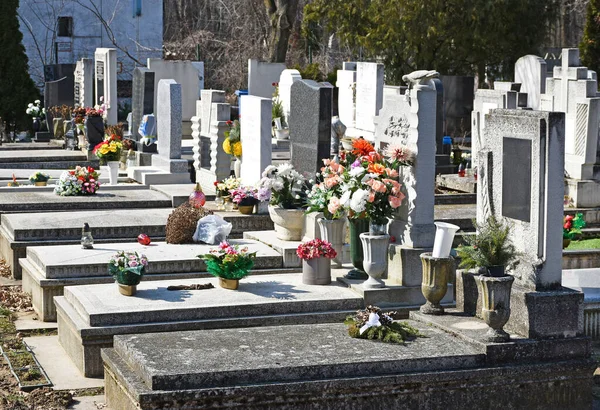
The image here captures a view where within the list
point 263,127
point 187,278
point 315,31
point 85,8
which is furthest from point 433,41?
point 187,278

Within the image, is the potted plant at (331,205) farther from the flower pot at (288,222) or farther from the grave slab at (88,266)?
the grave slab at (88,266)

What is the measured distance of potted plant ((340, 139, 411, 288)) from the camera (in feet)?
33.6

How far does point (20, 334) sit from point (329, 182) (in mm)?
3371

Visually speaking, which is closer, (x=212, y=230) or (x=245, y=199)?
(x=212, y=230)

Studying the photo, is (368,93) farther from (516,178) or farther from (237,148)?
(516,178)

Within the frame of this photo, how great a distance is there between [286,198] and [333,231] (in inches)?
44.9

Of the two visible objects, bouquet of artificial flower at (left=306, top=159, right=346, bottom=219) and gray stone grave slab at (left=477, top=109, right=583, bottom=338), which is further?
bouquet of artificial flower at (left=306, top=159, right=346, bottom=219)

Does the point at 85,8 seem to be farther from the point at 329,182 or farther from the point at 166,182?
the point at 329,182

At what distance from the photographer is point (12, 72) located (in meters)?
30.1

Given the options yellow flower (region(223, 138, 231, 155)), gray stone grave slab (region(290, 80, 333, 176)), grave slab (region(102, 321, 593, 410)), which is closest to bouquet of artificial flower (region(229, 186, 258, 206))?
gray stone grave slab (region(290, 80, 333, 176))

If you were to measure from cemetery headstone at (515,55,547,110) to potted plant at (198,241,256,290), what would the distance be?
11808 mm

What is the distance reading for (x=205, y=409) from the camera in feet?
24.4

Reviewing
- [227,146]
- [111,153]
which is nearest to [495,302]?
[227,146]

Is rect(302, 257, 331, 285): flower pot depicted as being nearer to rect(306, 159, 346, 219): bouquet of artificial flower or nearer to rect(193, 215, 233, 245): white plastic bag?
rect(306, 159, 346, 219): bouquet of artificial flower
